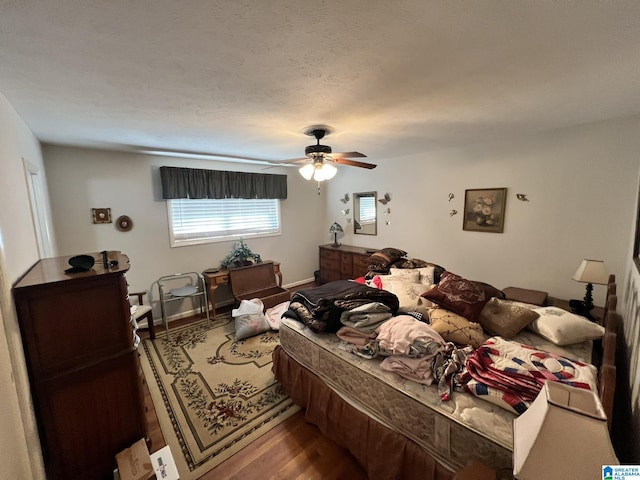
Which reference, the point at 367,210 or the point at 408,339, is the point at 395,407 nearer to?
the point at 408,339

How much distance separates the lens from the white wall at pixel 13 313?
965 millimetres

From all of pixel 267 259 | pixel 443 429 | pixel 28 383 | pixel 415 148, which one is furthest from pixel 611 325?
pixel 267 259

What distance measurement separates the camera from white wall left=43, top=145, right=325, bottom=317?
2.85 meters

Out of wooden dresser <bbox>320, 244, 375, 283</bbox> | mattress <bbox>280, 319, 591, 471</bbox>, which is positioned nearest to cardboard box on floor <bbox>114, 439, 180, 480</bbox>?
mattress <bbox>280, 319, 591, 471</bbox>

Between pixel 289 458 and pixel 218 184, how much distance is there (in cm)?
347

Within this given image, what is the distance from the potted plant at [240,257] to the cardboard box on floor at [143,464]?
101 inches

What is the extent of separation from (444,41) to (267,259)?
13.2 ft

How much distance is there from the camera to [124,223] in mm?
3193

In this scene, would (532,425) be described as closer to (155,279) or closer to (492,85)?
(492,85)

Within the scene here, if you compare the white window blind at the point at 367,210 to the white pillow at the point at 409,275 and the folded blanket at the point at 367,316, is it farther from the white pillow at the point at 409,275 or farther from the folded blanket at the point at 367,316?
the folded blanket at the point at 367,316

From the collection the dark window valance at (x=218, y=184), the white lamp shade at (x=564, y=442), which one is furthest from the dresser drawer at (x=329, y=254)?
the white lamp shade at (x=564, y=442)

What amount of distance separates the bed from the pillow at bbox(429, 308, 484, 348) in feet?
0.45

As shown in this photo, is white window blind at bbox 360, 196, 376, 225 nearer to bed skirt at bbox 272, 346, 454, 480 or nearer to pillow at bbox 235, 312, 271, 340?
pillow at bbox 235, 312, 271, 340

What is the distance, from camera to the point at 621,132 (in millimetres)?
2270
